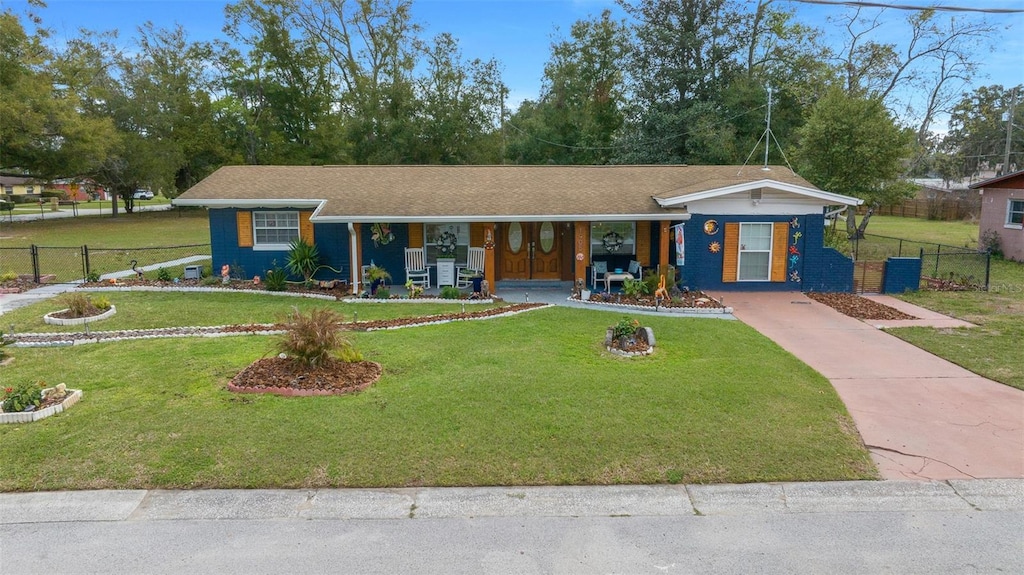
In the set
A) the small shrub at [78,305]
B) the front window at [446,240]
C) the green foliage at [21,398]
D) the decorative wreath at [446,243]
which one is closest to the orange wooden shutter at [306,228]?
the front window at [446,240]

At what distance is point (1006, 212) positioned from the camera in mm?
21172

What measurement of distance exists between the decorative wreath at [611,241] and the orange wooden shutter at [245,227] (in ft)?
29.3

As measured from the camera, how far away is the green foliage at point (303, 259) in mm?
15234

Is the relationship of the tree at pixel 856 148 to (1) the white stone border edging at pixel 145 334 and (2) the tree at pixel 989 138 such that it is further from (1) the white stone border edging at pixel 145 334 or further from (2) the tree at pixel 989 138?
(2) the tree at pixel 989 138

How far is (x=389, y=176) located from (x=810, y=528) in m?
14.8

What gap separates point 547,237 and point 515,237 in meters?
0.83

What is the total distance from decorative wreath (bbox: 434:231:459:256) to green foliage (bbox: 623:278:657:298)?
446 centimetres

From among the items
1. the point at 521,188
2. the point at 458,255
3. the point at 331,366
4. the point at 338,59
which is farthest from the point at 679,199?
the point at 338,59

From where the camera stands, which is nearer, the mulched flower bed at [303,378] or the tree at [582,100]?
the mulched flower bed at [303,378]

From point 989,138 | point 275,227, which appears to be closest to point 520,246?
point 275,227

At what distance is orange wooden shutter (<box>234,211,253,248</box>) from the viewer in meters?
15.7

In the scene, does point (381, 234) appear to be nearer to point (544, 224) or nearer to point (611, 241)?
point (544, 224)

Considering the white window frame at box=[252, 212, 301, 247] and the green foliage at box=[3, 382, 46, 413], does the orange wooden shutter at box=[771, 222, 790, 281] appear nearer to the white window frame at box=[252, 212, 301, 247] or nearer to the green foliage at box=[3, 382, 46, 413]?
the white window frame at box=[252, 212, 301, 247]

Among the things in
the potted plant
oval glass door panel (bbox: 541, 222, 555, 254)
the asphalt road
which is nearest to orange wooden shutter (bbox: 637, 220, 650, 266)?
oval glass door panel (bbox: 541, 222, 555, 254)
